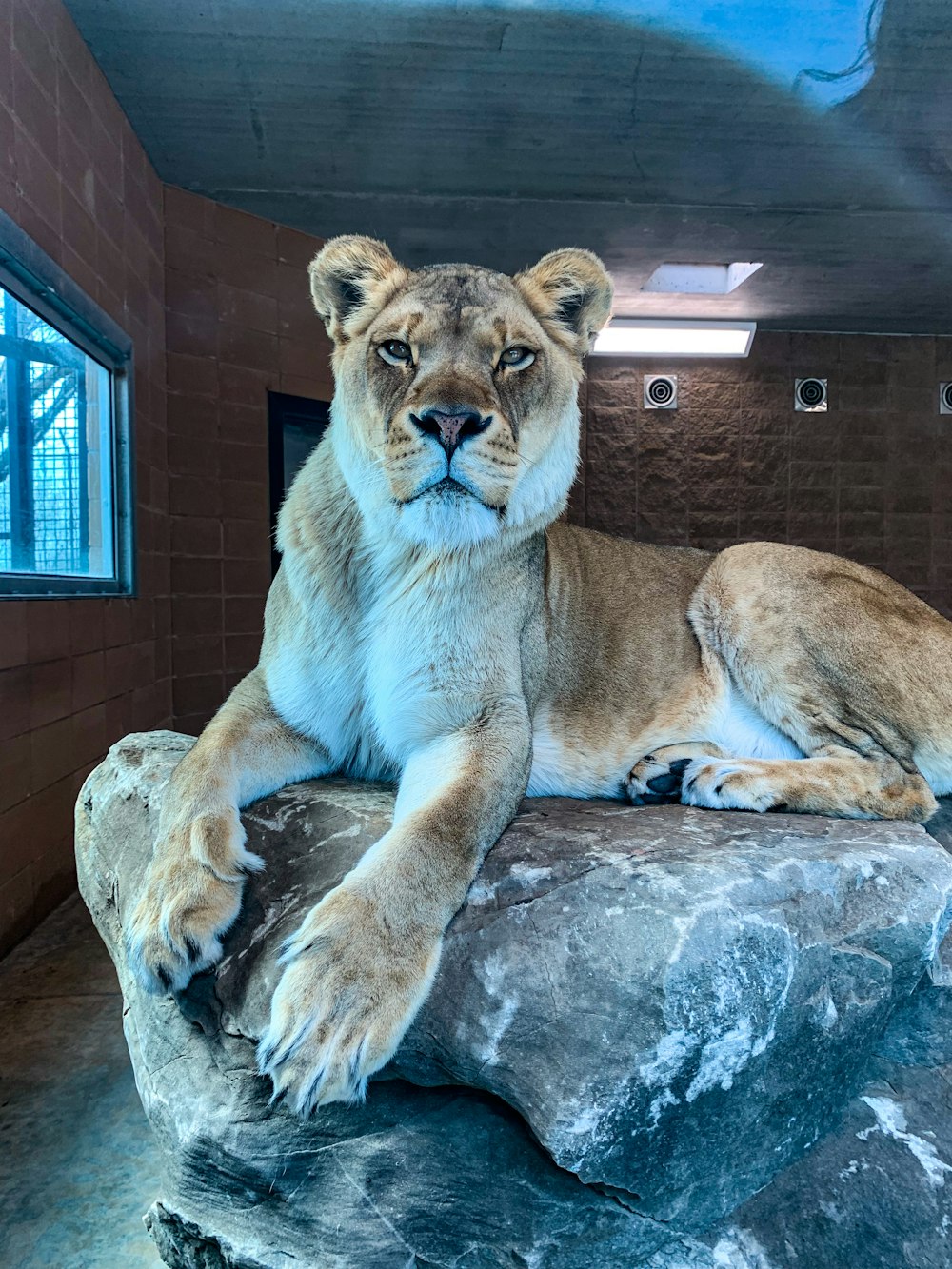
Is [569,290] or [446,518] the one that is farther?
[569,290]

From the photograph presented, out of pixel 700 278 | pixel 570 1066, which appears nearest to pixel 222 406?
pixel 700 278

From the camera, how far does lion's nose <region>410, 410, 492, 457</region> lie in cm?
184

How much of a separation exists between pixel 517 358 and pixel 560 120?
3.32 metres

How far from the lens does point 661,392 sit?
8.51m

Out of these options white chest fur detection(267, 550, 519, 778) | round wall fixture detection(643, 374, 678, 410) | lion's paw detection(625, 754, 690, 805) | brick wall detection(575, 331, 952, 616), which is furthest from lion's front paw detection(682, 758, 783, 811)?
round wall fixture detection(643, 374, 678, 410)

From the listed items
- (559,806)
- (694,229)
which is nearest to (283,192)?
(694,229)

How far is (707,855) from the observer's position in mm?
1839

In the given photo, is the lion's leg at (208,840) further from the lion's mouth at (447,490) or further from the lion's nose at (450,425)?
the lion's nose at (450,425)

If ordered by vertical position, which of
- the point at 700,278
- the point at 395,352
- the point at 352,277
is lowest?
the point at 395,352

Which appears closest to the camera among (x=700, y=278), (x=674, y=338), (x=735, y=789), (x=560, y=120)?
(x=735, y=789)

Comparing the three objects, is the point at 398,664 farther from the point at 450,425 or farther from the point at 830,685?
the point at 830,685

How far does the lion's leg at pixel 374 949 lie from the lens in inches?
52.7

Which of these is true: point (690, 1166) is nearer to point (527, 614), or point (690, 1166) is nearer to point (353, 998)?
point (353, 998)

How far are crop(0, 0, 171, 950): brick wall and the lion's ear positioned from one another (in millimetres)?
2144
